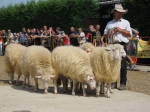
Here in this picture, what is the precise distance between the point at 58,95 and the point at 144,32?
10213mm

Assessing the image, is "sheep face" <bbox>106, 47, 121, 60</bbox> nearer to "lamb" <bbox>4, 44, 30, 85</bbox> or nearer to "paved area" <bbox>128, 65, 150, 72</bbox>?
"lamb" <bbox>4, 44, 30, 85</bbox>

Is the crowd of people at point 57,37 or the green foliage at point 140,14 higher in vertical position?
the green foliage at point 140,14

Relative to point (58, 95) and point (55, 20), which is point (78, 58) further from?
point (55, 20)

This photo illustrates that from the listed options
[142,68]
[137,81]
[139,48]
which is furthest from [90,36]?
[137,81]

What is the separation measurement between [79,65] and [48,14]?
18.7 metres

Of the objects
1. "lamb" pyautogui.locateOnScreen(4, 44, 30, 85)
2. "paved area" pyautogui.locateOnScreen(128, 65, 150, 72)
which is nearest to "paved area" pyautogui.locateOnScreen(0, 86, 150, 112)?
"lamb" pyautogui.locateOnScreen(4, 44, 30, 85)

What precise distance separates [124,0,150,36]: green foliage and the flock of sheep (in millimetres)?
8770

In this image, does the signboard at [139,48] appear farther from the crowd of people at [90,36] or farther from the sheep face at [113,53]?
the sheep face at [113,53]

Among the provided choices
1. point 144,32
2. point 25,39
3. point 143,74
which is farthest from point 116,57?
point 25,39

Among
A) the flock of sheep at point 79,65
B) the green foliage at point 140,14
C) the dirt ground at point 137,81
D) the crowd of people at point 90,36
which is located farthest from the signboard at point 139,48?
the flock of sheep at point 79,65

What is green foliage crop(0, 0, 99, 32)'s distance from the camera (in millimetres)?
23531

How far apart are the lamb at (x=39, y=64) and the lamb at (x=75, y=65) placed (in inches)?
10.0

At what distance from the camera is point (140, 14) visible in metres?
18.4

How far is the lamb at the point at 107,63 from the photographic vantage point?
877cm
